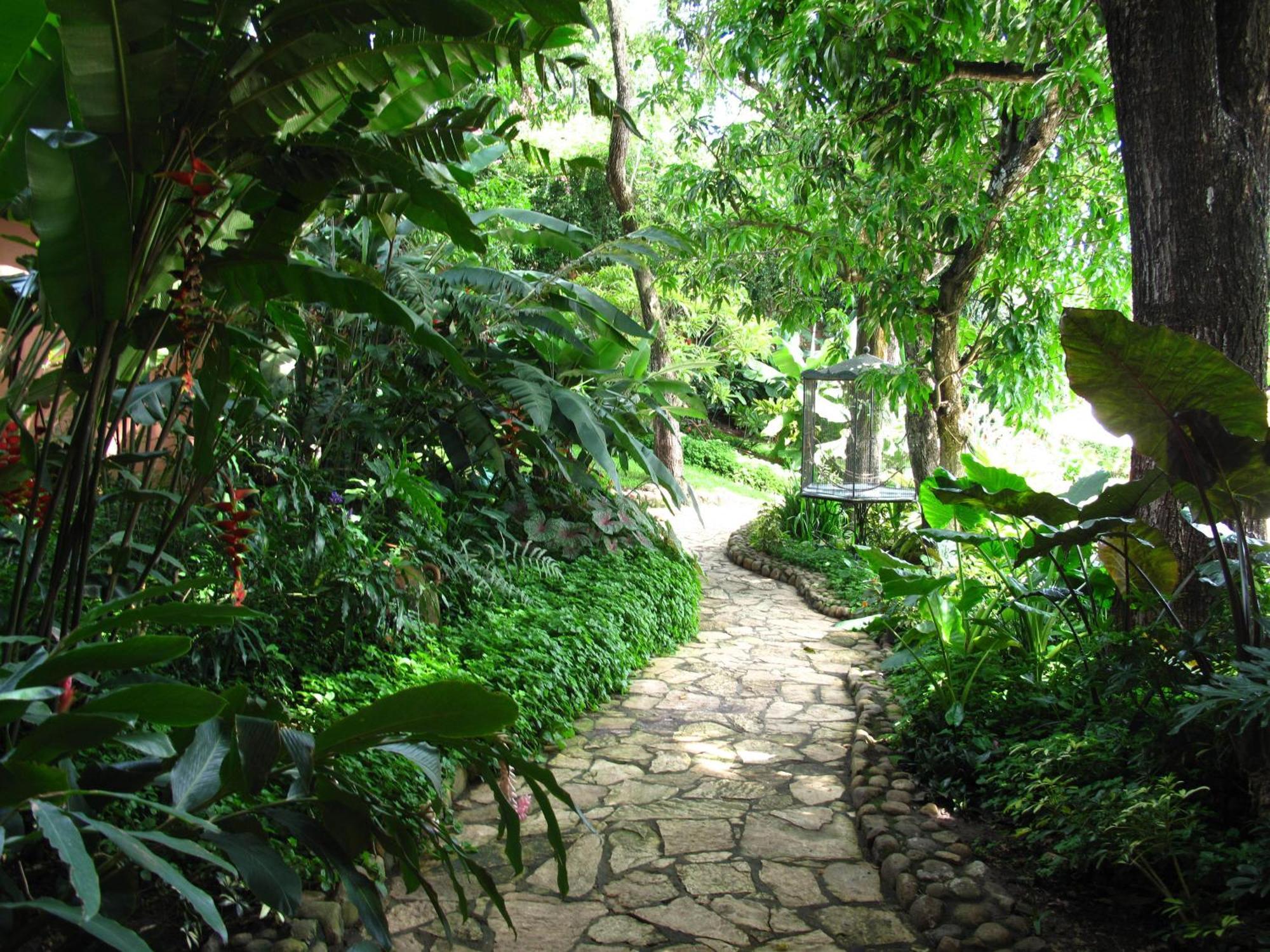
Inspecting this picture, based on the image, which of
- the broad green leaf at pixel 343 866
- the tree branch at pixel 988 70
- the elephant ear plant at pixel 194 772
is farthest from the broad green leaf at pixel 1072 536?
the tree branch at pixel 988 70

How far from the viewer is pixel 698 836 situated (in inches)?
132

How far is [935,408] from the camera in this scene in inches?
313

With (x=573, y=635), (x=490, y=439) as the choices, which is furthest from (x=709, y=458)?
(x=573, y=635)

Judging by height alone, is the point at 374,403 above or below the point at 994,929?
above

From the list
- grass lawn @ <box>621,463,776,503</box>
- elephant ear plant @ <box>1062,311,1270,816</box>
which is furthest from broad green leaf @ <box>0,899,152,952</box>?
grass lawn @ <box>621,463,776,503</box>

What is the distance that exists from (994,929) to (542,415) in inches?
142

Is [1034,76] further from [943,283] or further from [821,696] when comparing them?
[821,696]

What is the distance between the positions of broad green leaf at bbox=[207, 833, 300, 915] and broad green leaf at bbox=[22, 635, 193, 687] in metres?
0.37

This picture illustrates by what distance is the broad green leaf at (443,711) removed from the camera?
66.2 inches

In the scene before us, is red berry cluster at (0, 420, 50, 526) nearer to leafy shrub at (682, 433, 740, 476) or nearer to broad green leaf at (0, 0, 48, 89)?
broad green leaf at (0, 0, 48, 89)

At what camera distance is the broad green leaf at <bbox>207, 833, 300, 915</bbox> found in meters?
1.68

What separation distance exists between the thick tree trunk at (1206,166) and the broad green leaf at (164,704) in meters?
3.44

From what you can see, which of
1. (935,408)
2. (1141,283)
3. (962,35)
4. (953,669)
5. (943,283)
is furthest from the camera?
(935,408)

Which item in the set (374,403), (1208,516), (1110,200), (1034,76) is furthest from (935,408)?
(1208,516)
